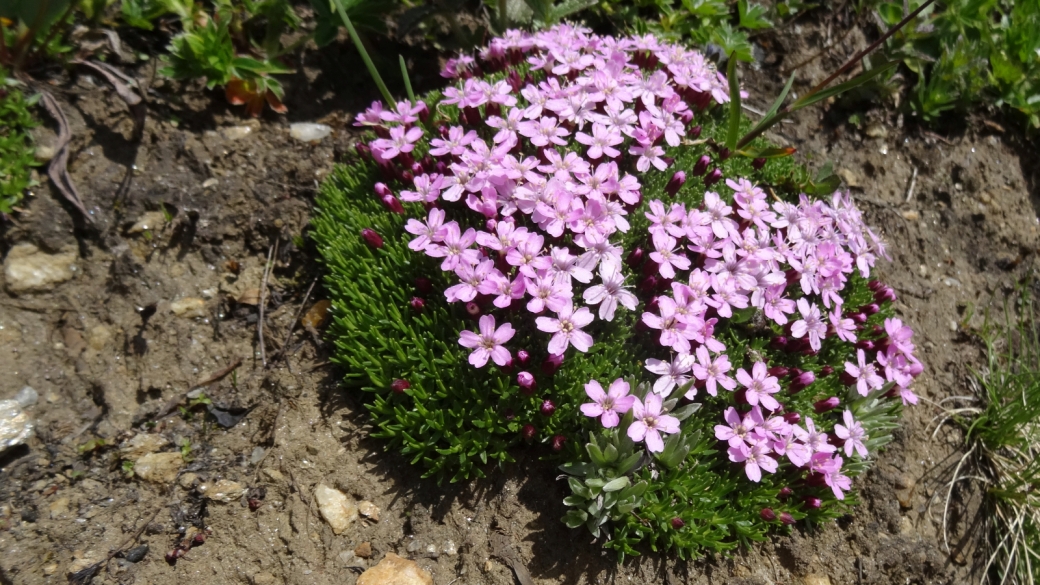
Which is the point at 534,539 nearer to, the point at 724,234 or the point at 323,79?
the point at 724,234

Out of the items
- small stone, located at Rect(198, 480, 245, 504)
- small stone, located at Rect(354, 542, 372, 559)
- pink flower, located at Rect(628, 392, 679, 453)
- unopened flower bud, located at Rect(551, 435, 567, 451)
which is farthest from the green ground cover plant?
pink flower, located at Rect(628, 392, 679, 453)

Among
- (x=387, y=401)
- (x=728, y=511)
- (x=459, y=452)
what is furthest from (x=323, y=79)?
(x=728, y=511)

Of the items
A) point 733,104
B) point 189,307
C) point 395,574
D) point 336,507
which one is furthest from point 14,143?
point 733,104

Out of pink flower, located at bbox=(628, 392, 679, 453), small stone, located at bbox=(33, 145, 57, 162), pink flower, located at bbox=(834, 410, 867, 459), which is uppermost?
pink flower, located at bbox=(628, 392, 679, 453)

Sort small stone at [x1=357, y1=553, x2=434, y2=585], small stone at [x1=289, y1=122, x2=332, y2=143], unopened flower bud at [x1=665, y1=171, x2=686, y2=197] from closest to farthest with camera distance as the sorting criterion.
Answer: small stone at [x1=357, y1=553, x2=434, y2=585] → unopened flower bud at [x1=665, y1=171, x2=686, y2=197] → small stone at [x1=289, y1=122, x2=332, y2=143]

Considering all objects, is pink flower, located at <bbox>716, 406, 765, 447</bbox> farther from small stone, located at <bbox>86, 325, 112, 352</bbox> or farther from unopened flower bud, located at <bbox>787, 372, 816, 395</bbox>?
small stone, located at <bbox>86, 325, 112, 352</bbox>

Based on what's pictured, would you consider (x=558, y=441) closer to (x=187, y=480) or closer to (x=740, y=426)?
(x=740, y=426)
